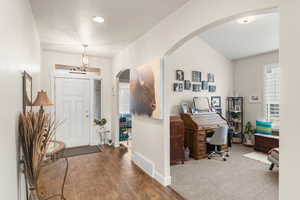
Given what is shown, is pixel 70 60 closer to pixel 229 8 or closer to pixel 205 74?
pixel 205 74

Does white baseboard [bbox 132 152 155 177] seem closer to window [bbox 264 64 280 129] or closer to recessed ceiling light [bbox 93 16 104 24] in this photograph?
recessed ceiling light [bbox 93 16 104 24]

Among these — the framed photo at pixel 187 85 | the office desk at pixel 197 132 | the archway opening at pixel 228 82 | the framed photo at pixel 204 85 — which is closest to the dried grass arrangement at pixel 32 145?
the archway opening at pixel 228 82

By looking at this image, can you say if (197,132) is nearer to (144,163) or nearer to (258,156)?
(144,163)

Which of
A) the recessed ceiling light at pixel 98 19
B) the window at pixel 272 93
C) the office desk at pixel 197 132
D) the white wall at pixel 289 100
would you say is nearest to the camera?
the white wall at pixel 289 100

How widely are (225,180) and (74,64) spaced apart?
4776 mm

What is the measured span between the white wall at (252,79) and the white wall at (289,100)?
14.0ft

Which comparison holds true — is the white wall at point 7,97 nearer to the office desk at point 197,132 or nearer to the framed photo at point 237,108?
the office desk at point 197,132

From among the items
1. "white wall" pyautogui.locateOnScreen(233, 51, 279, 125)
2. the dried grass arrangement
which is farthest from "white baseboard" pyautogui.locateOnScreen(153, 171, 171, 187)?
"white wall" pyautogui.locateOnScreen(233, 51, 279, 125)

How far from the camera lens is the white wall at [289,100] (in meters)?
1.25

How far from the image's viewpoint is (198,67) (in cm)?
493

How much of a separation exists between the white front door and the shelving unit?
4.66m

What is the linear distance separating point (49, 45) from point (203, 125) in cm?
431

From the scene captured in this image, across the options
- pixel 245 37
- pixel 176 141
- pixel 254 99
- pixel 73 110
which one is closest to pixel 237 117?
pixel 254 99

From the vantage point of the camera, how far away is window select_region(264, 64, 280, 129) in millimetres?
4703
